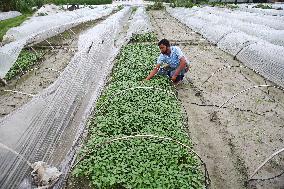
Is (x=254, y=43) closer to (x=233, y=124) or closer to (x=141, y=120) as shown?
(x=233, y=124)

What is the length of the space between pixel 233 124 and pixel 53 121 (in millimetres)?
4292

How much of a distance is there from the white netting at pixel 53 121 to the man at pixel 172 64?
1.93 m

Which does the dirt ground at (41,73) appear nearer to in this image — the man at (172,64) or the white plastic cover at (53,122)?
the white plastic cover at (53,122)

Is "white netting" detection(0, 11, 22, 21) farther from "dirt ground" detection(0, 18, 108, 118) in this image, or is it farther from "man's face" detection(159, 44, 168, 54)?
"man's face" detection(159, 44, 168, 54)

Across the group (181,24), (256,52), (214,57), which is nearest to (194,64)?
(214,57)

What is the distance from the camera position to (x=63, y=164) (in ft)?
20.6

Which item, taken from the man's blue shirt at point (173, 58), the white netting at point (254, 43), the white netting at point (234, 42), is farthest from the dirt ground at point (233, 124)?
the white netting at point (234, 42)

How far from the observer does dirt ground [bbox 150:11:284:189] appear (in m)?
6.23

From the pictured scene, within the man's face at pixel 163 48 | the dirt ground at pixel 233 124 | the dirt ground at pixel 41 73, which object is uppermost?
the man's face at pixel 163 48

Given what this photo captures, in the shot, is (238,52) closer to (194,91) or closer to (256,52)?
(256,52)

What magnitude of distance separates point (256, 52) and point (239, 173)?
7.21 meters

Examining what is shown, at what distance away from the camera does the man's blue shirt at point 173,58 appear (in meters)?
9.80

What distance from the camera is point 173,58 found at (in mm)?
10008

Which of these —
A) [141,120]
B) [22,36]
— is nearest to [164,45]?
[141,120]
